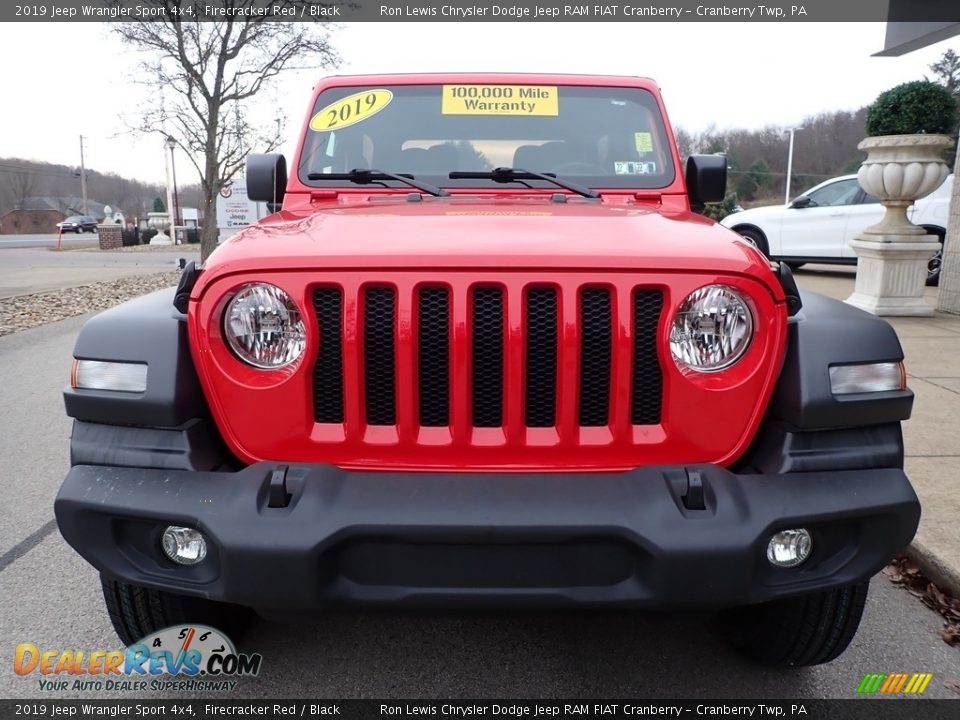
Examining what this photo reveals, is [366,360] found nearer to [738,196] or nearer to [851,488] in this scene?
[851,488]

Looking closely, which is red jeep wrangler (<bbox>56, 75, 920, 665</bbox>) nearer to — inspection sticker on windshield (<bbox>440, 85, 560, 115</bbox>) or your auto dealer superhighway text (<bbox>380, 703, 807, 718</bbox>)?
your auto dealer superhighway text (<bbox>380, 703, 807, 718</bbox>)

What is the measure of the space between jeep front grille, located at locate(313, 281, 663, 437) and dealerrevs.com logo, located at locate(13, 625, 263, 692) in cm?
93

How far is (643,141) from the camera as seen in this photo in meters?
3.27

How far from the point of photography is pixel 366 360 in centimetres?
190

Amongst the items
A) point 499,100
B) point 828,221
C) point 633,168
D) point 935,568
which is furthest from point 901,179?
point 499,100

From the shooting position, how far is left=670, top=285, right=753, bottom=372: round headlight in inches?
74.8

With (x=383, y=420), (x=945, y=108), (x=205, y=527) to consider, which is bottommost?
(x=205, y=527)

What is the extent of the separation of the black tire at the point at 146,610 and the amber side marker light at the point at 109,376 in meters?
0.59

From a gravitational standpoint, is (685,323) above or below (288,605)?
above

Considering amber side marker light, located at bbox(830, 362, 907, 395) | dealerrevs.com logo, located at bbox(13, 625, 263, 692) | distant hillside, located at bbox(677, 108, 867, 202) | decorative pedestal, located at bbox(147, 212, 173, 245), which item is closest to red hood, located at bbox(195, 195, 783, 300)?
amber side marker light, located at bbox(830, 362, 907, 395)

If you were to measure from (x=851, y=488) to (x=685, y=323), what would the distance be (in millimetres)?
575

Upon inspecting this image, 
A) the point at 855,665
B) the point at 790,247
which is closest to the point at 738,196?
the point at 790,247

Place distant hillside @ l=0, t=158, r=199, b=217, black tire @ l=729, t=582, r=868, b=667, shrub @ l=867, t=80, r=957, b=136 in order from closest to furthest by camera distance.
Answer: black tire @ l=729, t=582, r=868, b=667, shrub @ l=867, t=80, r=957, b=136, distant hillside @ l=0, t=158, r=199, b=217

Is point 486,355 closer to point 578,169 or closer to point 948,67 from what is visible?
point 578,169
